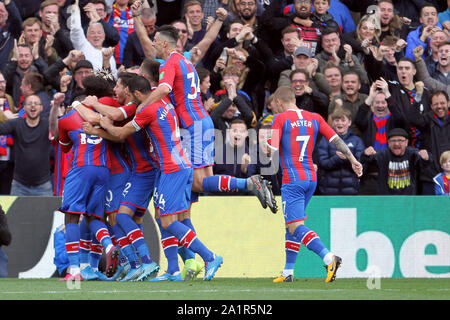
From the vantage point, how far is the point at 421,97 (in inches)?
591

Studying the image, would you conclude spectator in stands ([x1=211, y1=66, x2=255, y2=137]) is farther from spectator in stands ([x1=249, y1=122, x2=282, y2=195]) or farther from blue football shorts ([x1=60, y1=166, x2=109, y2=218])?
blue football shorts ([x1=60, y1=166, x2=109, y2=218])

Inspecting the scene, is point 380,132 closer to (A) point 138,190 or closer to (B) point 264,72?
Result: (B) point 264,72

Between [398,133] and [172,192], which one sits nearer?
[172,192]

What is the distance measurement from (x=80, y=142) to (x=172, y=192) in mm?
1400

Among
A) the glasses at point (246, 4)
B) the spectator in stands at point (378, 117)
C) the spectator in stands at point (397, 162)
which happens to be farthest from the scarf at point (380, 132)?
the glasses at point (246, 4)

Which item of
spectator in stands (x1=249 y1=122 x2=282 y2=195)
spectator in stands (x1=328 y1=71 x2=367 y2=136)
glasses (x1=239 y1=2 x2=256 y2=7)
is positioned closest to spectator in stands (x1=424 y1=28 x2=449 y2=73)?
spectator in stands (x1=328 y1=71 x2=367 y2=136)

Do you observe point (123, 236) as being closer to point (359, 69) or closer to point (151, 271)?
point (151, 271)

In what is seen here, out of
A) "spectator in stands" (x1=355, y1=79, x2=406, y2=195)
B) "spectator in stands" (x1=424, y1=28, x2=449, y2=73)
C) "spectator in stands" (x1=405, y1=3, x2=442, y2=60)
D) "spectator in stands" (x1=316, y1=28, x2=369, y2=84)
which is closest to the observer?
"spectator in stands" (x1=355, y1=79, x2=406, y2=195)

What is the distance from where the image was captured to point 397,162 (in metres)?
13.8

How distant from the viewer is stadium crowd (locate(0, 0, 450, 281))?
13.6m

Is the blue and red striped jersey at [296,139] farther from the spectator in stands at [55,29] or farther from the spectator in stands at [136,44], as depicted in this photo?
the spectator in stands at [55,29]

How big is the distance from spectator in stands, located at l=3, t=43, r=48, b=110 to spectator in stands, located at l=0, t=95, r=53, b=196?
1.04 meters

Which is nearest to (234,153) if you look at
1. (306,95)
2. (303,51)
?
(306,95)

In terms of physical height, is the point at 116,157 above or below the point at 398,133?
below
